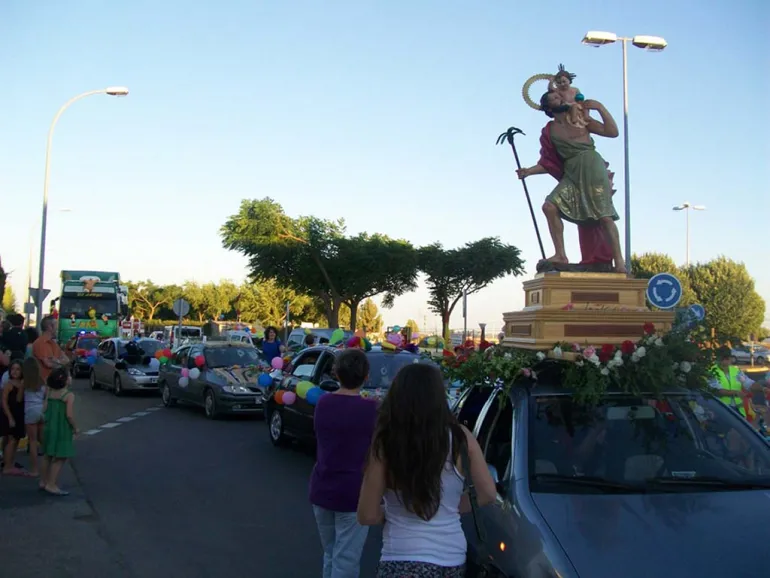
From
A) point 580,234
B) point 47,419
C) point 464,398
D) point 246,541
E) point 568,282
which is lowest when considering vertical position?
point 246,541

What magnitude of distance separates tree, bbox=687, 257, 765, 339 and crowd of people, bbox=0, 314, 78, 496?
44978 mm

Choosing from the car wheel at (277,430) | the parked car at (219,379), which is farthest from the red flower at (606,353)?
the parked car at (219,379)

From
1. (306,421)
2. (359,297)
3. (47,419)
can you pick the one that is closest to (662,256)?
(359,297)

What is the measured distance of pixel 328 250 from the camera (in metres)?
38.9

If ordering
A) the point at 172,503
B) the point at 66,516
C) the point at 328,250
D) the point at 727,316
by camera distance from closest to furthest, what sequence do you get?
the point at 66,516
the point at 172,503
the point at 328,250
the point at 727,316

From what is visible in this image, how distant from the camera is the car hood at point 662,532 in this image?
10.3ft

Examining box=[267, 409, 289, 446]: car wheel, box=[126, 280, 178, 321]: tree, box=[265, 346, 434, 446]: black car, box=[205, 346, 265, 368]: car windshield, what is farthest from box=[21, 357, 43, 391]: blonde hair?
box=[126, 280, 178, 321]: tree

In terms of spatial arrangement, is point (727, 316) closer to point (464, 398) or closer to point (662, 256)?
point (662, 256)

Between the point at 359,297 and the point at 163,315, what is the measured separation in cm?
5954

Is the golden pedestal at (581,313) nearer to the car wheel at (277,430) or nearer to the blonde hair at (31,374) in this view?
the blonde hair at (31,374)

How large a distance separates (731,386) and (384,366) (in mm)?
4532

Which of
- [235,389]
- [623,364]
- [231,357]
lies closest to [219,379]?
[235,389]

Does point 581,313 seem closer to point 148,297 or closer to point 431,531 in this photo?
point 431,531

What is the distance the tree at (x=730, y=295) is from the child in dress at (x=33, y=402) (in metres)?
45.7
